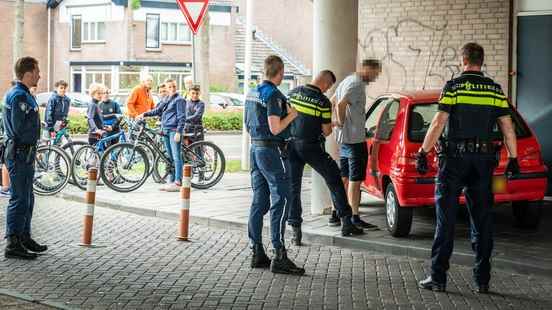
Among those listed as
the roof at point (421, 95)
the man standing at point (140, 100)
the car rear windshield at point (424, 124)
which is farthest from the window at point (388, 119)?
the man standing at point (140, 100)

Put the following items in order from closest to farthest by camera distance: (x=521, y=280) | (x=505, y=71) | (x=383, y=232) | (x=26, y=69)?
(x=521, y=280) < (x=26, y=69) < (x=383, y=232) < (x=505, y=71)

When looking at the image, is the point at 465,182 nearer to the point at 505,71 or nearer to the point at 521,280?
the point at 521,280

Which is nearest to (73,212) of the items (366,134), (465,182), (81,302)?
(366,134)

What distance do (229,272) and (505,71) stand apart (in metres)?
7.06

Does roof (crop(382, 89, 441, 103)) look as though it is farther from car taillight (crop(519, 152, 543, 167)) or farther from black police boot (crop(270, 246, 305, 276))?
black police boot (crop(270, 246, 305, 276))

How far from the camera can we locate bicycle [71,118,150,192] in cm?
1520

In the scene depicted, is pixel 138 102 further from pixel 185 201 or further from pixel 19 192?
pixel 19 192

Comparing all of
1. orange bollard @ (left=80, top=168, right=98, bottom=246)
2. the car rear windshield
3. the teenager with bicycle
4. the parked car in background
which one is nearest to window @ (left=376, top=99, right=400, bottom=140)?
the car rear windshield

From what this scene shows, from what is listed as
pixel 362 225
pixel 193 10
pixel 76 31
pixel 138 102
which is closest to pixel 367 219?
pixel 362 225

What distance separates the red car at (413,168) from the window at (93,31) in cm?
4598

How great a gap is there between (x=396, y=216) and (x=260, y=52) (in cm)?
5240

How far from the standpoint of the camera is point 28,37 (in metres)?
57.7

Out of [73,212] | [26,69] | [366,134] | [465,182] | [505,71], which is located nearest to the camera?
[465,182]

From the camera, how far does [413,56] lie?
15414 millimetres
